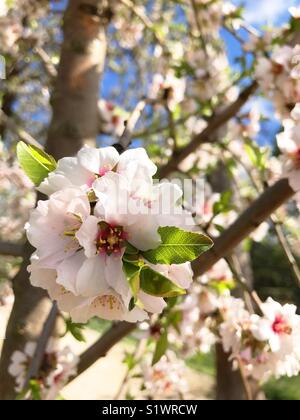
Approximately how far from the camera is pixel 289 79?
1393mm

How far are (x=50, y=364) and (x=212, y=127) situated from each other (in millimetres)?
946

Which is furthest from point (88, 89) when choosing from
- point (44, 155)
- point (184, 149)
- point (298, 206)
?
point (44, 155)

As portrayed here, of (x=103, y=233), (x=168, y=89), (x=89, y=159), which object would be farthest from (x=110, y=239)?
(x=168, y=89)

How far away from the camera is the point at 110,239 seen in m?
0.59

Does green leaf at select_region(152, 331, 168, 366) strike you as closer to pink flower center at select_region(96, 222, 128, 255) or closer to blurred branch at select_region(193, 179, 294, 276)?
blurred branch at select_region(193, 179, 294, 276)

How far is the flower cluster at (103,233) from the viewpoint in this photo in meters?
0.56

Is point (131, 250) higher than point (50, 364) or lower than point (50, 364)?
higher

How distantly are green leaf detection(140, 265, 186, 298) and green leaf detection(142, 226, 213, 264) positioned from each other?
3 cm

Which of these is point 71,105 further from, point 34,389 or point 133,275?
point 133,275

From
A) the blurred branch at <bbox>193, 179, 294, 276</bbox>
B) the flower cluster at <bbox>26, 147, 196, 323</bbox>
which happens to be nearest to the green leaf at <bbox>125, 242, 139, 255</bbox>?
the flower cluster at <bbox>26, 147, 196, 323</bbox>

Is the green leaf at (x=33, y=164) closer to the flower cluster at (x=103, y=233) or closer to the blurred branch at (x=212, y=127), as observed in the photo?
the flower cluster at (x=103, y=233)
